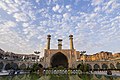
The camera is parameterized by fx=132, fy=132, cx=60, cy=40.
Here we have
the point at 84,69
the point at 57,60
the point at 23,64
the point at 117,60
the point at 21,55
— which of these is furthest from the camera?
the point at 21,55

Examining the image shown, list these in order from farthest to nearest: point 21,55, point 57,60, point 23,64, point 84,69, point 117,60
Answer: point 21,55 → point 57,60 → point 23,64 → point 117,60 → point 84,69

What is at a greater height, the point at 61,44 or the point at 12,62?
the point at 61,44

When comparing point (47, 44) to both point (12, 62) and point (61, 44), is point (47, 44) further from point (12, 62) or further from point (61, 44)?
point (12, 62)

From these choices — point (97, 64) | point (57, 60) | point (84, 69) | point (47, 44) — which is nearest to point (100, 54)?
point (97, 64)

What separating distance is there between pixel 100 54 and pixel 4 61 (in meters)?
47.8

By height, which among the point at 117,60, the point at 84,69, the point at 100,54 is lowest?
the point at 84,69

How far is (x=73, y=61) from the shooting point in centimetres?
4991

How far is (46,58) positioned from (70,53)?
30.8 feet

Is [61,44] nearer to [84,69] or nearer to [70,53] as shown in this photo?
[70,53]

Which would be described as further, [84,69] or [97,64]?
[97,64]

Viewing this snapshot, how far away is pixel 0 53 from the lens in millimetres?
50719

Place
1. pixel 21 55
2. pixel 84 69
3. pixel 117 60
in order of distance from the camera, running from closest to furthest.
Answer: pixel 84 69 < pixel 117 60 < pixel 21 55

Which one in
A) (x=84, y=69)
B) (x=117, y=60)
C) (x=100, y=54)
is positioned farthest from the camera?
(x=100, y=54)

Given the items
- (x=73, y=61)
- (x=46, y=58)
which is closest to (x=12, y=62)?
(x=46, y=58)
